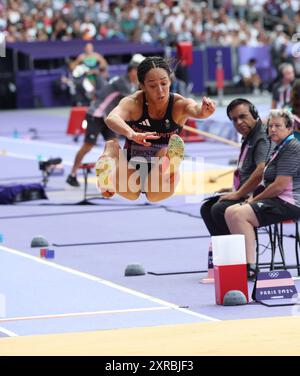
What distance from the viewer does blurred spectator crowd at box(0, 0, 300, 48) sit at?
31.5 m

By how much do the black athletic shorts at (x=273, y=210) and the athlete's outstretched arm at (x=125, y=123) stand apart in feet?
4.33

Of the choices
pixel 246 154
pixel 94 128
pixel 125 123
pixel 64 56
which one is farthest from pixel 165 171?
pixel 64 56

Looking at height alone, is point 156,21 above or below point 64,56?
above

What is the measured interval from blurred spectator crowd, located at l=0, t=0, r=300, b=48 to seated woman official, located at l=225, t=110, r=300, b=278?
69.5 feet

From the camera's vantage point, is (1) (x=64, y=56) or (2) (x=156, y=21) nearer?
(1) (x=64, y=56)

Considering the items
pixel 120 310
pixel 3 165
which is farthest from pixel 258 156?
pixel 3 165

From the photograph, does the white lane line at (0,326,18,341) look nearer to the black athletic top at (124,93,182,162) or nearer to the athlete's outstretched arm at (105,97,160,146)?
the athlete's outstretched arm at (105,97,160,146)

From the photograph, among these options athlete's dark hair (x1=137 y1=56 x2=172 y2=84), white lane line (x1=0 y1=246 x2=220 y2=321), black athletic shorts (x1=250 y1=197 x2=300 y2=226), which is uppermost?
athlete's dark hair (x1=137 y1=56 x2=172 y2=84)

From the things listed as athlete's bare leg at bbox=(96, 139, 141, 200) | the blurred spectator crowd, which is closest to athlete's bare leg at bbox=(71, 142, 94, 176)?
athlete's bare leg at bbox=(96, 139, 141, 200)

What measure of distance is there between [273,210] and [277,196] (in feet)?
0.46

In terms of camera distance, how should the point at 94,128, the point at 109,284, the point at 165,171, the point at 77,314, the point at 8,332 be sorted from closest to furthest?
the point at 8,332
the point at 77,314
the point at 165,171
the point at 109,284
the point at 94,128

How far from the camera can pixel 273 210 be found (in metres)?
9.61

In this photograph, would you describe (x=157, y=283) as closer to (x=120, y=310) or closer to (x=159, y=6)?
(x=120, y=310)

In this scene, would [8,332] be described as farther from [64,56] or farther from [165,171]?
[64,56]
